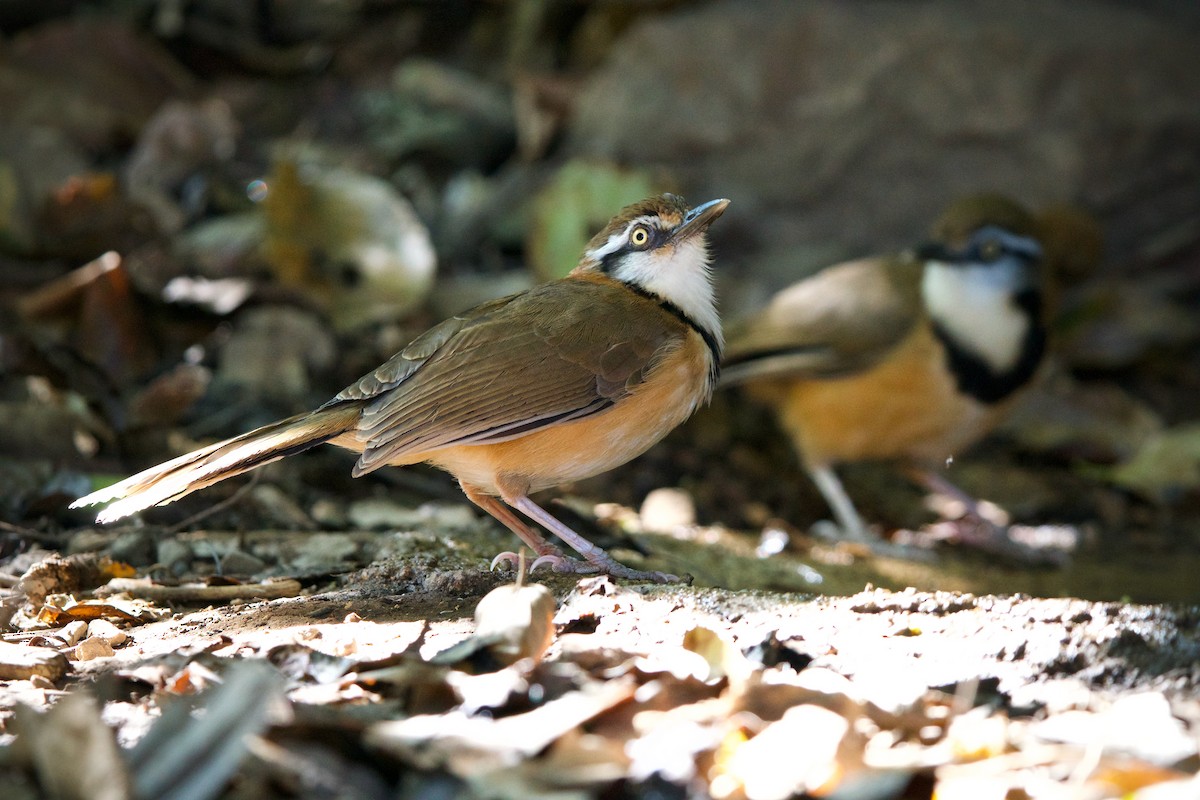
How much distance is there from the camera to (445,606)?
3.07 m

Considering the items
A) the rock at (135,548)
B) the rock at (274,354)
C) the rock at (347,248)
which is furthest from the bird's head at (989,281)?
the rock at (135,548)

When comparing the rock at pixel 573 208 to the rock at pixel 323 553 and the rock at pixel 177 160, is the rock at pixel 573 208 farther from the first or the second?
the rock at pixel 323 553

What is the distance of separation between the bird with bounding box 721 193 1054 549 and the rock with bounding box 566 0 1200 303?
114 centimetres

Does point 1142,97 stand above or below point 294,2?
below

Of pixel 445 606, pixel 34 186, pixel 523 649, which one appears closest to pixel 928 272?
pixel 445 606

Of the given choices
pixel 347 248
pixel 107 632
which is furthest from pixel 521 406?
pixel 347 248

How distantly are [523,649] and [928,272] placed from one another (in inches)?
158

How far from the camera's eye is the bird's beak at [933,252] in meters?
5.71

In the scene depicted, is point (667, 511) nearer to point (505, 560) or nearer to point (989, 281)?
point (505, 560)

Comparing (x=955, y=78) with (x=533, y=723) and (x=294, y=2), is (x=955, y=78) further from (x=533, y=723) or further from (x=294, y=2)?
(x=533, y=723)

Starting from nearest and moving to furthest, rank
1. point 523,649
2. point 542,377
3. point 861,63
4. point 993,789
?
1. point 993,789
2. point 523,649
3. point 542,377
4. point 861,63

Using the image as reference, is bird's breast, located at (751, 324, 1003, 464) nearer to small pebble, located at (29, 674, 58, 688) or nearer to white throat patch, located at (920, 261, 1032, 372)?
white throat patch, located at (920, 261, 1032, 372)

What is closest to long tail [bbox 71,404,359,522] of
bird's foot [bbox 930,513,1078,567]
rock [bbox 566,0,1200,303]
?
bird's foot [bbox 930,513,1078,567]

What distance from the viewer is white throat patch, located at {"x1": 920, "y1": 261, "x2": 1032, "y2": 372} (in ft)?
18.4
